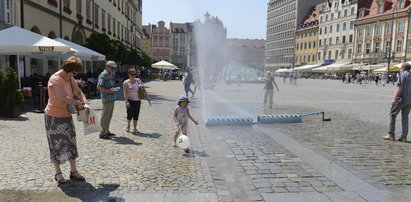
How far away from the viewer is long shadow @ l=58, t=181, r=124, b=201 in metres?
3.85

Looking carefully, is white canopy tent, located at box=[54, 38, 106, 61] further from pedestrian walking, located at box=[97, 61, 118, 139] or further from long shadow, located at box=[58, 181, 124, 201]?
long shadow, located at box=[58, 181, 124, 201]

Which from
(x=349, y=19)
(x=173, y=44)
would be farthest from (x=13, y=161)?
(x=173, y=44)

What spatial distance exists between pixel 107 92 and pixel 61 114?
289 cm

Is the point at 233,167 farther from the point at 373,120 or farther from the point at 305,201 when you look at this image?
the point at 373,120

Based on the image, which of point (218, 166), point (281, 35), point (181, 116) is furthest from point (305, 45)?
point (218, 166)

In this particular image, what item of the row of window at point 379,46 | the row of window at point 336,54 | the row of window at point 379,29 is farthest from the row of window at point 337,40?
the row of window at point 379,46

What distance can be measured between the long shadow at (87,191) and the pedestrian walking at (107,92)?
109 inches

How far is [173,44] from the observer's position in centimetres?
10500

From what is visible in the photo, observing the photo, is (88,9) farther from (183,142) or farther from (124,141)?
(183,142)

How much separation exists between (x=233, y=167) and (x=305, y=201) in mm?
1531

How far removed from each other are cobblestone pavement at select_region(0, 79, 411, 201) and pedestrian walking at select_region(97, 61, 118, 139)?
298 millimetres

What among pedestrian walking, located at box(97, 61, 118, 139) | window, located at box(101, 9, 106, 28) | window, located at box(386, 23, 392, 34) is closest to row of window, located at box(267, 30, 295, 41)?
window, located at box(386, 23, 392, 34)

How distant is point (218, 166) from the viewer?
5250 mm

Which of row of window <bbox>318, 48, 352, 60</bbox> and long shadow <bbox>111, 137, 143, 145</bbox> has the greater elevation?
row of window <bbox>318, 48, 352, 60</bbox>
